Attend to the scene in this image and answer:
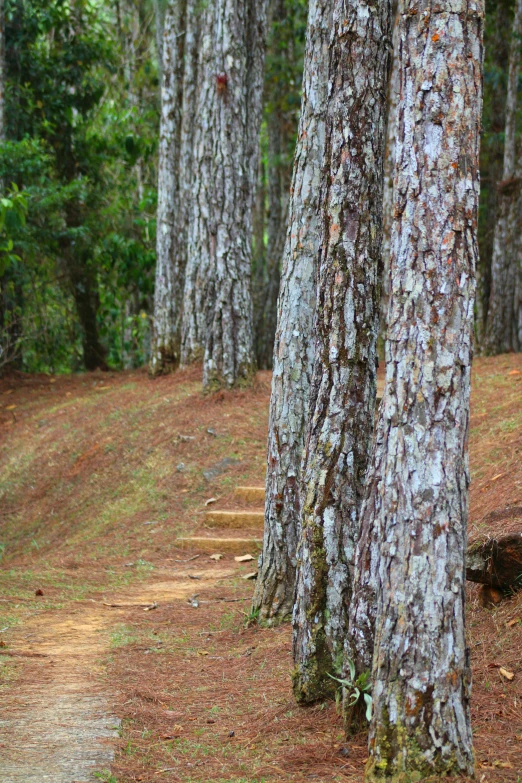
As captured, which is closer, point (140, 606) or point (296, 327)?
point (296, 327)

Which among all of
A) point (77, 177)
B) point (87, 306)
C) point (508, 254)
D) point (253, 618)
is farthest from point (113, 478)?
point (77, 177)

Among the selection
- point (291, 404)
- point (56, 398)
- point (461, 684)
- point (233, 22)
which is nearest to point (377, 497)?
point (461, 684)

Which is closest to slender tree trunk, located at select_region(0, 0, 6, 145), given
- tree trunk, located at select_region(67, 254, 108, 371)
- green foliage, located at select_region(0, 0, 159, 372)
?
green foliage, located at select_region(0, 0, 159, 372)

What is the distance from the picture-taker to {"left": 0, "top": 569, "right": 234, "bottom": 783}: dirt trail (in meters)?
4.07

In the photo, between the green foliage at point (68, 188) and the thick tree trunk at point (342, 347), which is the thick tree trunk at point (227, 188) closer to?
the green foliage at point (68, 188)

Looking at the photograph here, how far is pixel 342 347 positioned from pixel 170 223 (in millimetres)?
11506

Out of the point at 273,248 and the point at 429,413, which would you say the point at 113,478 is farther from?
the point at 273,248

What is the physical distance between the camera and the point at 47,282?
19609mm

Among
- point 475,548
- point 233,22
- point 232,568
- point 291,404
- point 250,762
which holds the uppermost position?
point 233,22

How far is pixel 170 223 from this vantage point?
15.8 metres

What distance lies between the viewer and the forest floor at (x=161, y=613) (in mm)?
4258

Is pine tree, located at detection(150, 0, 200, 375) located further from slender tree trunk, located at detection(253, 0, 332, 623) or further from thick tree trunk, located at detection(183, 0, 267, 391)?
slender tree trunk, located at detection(253, 0, 332, 623)

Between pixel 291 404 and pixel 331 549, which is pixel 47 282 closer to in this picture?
pixel 291 404

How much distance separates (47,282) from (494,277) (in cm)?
Result: 972
